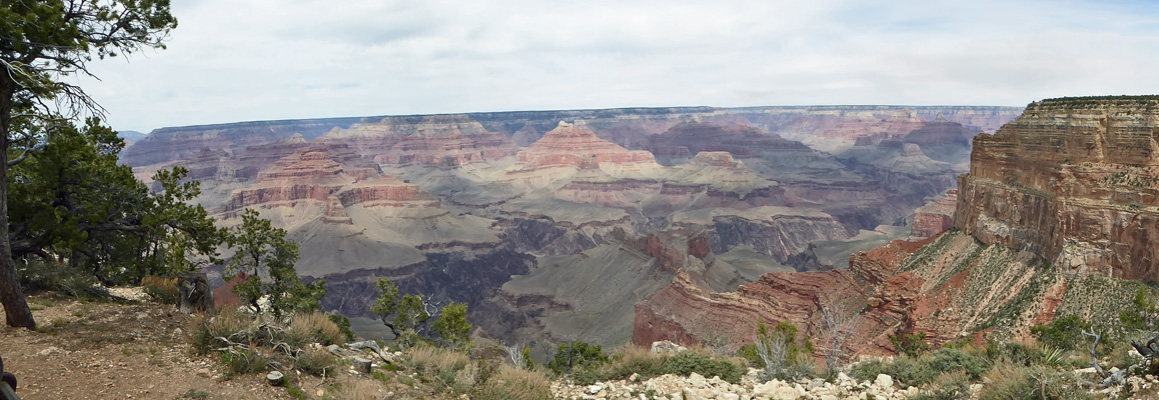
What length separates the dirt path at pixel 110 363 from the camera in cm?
1187

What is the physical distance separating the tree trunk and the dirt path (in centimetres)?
36

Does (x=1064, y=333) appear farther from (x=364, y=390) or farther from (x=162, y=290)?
(x=162, y=290)

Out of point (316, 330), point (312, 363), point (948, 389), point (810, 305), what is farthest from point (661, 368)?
point (810, 305)

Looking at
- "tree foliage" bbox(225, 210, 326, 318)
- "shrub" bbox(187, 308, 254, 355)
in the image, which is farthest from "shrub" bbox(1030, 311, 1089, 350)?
"tree foliage" bbox(225, 210, 326, 318)

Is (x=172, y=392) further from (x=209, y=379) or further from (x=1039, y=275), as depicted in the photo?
(x=1039, y=275)

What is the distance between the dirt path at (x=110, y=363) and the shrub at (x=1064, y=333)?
28.5 m

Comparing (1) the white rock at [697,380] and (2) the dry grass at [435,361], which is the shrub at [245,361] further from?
(1) the white rock at [697,380]

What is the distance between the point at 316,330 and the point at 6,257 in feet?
22.2

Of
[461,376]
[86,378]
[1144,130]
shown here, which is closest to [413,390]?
[461,376]

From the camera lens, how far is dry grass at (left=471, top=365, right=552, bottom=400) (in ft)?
48.6

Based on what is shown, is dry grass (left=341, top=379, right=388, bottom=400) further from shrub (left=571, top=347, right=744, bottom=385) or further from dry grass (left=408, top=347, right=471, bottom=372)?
shrub (left=571, top=347, right=744, bottom=385)

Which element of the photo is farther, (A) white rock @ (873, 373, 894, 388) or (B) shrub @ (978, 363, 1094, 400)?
(A) white rock @ (873, 373, 894, 388)

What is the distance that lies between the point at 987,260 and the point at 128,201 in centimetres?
4615

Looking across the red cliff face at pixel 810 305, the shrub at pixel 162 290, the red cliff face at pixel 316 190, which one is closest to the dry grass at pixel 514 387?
the shrub at pixel 162 290
